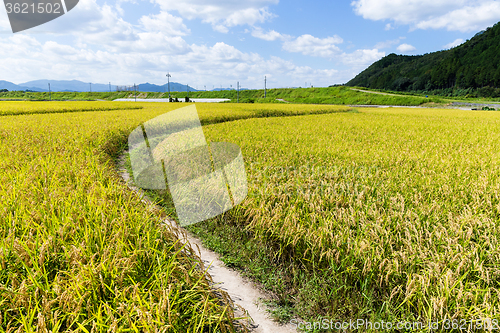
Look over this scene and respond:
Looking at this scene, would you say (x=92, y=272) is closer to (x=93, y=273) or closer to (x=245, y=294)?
(x=93, y=273)

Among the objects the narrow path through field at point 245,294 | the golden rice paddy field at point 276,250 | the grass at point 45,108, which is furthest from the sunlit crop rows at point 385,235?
the grass at point 45,108

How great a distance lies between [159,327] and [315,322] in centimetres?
147

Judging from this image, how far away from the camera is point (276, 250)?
3486mm

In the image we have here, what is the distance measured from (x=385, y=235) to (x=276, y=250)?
136 cm

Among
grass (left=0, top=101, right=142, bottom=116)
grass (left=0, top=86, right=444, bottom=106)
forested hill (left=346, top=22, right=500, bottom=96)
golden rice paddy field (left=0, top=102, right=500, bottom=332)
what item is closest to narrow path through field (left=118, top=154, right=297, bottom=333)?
golden rice paddy field (left=0, top=102, right=500, bottom=332)

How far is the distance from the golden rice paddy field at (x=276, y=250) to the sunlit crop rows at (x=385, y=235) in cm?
2

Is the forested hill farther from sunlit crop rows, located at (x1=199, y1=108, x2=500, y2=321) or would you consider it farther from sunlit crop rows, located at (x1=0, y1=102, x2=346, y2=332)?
sunlit crop rows, located at (x1=0, y1=102, x2=346, y2=332)

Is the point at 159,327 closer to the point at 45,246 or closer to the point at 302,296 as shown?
the point at 45,246

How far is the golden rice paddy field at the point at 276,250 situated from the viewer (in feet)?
6.20

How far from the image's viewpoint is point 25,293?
1761 millimetres

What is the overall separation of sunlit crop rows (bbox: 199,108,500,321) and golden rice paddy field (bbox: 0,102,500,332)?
0.02m

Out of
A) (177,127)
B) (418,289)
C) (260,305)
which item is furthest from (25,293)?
(177,127)

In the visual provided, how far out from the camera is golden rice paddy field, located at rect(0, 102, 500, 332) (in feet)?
6.20

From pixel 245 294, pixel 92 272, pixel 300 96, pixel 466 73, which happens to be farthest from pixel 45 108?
pixel 466 73
